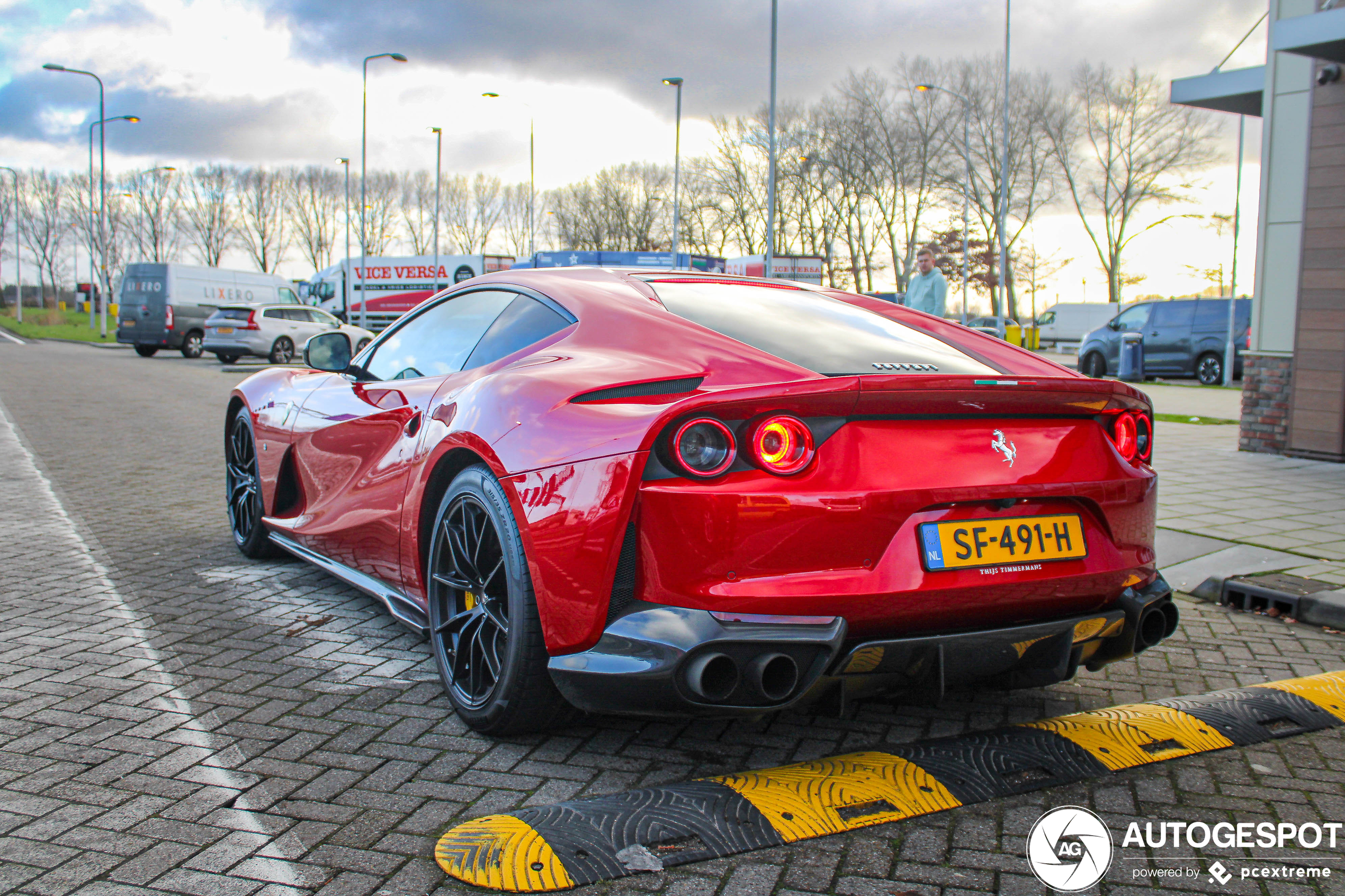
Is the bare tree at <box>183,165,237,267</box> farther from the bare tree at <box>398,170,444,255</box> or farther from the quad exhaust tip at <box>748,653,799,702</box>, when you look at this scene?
the quad exhaust tip at <box>748,653,799,702</box>

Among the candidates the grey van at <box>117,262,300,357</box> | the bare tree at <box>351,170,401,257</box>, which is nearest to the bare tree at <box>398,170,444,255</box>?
the bare tree at <box>351,170,401,257</box>

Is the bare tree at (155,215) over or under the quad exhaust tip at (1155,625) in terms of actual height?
over

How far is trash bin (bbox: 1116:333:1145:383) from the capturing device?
69.2ft

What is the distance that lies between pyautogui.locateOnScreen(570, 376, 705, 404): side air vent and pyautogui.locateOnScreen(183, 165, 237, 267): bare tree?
84.5 m

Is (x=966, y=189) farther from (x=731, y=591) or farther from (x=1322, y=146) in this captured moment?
(x=731, y=591)

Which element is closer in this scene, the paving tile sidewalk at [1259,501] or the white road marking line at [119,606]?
the white road marking line at [119,606]

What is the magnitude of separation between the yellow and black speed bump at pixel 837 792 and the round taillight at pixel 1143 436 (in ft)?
2.56

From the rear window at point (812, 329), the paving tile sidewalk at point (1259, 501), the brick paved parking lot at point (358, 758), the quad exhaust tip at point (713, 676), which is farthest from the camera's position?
the paving tile sidewalk at point (1259, 501)

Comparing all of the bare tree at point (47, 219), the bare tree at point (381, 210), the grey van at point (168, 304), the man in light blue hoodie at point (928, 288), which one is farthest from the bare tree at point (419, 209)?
the man in light blue hoodie at point (928, 288)

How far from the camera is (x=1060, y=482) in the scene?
8.65 feet

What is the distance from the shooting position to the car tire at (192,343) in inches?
1131

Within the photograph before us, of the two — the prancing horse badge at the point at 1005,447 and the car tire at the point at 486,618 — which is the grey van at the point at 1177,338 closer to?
the prancing horse badge at the point at 1005,447

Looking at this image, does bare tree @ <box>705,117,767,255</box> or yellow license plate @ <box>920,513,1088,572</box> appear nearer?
yellow license plate @ <box>920,513,1088,572</box>

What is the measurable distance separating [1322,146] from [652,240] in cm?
5528
